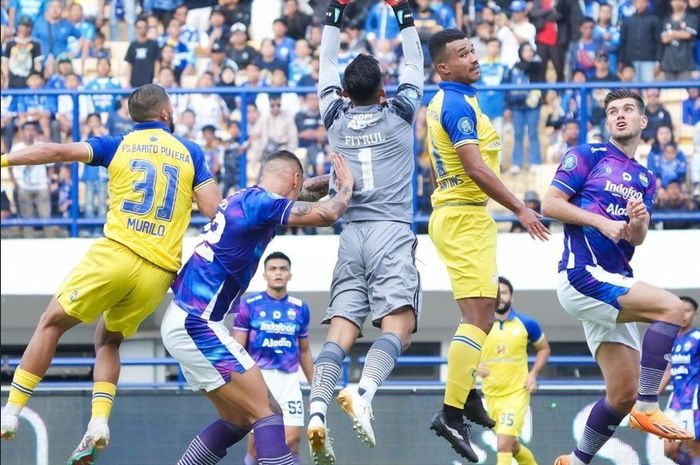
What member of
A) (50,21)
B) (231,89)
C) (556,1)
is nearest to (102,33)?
(50,21)

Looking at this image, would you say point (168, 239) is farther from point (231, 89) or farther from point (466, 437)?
point (231, 89)

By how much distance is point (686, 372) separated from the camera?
1234cm

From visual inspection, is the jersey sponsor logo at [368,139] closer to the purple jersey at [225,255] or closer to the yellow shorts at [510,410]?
the purple jersey at [225,255]

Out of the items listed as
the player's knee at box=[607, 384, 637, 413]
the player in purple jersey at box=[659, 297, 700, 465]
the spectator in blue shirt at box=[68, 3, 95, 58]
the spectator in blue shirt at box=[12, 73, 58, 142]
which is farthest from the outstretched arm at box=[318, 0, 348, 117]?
the spectator in blue shirt at box=[68, 3, 95, 58]

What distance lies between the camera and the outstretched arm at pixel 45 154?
8.27m

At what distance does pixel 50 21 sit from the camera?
57.9 feet

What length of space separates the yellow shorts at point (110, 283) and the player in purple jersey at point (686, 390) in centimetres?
548

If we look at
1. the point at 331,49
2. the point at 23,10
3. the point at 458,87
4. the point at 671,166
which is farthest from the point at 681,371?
the point at 23,10

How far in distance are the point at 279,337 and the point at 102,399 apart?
12.3ft

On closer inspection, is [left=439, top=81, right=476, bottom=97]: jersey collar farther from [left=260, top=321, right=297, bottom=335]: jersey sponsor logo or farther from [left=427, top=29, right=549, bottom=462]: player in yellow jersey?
[left=260, top=321, right=297, bottom=335]: jersey sponsor logo

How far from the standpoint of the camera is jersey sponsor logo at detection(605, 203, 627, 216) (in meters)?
8.67

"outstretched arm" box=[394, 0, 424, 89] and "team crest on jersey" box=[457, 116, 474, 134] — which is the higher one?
"outstretched arm" box=[394, 0, 424, 89]

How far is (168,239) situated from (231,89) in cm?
609

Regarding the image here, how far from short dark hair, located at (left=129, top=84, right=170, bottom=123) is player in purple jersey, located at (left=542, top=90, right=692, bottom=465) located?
2591 millimetres
